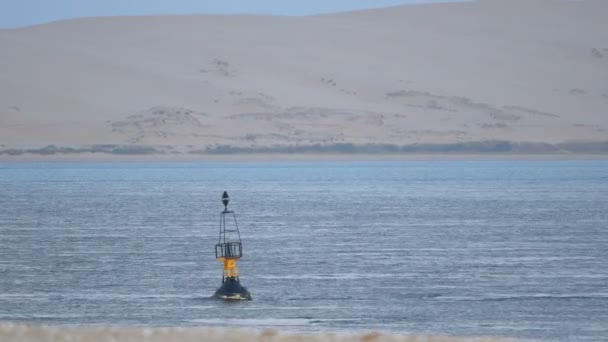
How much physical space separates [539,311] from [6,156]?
112781mm

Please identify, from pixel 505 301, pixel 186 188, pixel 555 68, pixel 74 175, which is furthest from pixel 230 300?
pixel 555 68

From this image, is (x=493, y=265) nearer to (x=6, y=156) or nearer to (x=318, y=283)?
(x=318, y=283)

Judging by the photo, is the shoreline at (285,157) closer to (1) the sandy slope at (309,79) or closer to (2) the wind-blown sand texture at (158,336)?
(1) the sandy slope at (309,79)

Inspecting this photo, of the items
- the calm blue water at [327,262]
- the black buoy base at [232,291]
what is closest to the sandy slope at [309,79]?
the calm blue water at [327,262]

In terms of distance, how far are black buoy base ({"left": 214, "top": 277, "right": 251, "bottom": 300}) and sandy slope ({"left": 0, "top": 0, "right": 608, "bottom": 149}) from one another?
342ft

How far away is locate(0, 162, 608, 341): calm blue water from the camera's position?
88.2 feet

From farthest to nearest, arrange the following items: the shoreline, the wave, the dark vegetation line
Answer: the shoreline, the dark vegetation line, the wave

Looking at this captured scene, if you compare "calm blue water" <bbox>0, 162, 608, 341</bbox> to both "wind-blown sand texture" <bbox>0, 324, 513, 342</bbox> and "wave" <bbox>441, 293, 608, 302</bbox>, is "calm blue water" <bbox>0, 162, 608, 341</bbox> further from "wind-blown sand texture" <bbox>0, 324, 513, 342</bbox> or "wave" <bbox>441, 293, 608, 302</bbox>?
"wind-blown sand texture" <bbox>0, 324, 513, 342</bbox>

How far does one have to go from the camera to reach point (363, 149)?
458 ft

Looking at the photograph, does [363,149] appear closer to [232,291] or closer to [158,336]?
[232,291]

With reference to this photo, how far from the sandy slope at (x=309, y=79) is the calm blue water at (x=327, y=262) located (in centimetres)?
6590

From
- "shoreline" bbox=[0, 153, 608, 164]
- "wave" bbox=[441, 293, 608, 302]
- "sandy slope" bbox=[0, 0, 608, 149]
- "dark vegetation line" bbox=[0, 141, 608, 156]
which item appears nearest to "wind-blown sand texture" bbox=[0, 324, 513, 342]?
"wave" bbox=[441, 293, 608, 302]

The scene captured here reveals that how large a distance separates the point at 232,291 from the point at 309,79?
13356cm

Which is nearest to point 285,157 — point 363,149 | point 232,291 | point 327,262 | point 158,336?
point 363,149
